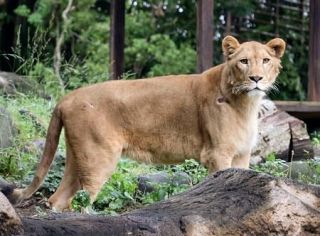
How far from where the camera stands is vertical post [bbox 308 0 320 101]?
36.3 feet

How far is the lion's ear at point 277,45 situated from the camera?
269 inches

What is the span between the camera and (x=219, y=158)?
6672 millimetres

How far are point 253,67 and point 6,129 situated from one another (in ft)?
10.1

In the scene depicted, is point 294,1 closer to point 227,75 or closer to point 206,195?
point 227,75

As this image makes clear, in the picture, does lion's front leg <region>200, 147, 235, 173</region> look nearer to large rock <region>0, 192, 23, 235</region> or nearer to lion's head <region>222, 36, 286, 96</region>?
lion's head <region>222, 36, 286, 96</region>

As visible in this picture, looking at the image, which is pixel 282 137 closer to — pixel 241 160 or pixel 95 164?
pixel 241 160

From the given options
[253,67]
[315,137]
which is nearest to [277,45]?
[253,67]

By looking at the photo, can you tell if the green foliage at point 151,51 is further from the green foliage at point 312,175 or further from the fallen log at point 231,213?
the fallen log at point 231,213

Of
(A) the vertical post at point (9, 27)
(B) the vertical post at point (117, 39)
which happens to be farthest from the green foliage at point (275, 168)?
(A) the vertical post at point (9, 27)

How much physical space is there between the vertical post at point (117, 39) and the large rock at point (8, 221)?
881cm

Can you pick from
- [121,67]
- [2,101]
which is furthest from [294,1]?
[2,101]

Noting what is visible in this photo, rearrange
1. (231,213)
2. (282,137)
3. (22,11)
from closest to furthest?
(231,213)
(282,137)
(22,11)

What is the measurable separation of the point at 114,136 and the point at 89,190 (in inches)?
18.4

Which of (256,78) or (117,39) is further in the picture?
(117,39)
